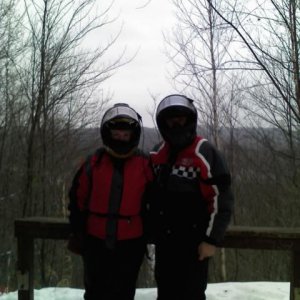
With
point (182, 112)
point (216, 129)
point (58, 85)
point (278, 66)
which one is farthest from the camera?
point (216, 129)

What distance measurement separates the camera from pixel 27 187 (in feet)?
24.2

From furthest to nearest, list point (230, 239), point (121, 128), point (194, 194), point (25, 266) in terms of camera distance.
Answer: point (25, 266), point (230, 239), point (121, 128), point (194, 194)

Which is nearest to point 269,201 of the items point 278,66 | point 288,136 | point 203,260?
point 288,136

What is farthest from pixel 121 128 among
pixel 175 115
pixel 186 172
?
pixel 186 172

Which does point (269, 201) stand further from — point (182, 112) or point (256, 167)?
point (182, 112)

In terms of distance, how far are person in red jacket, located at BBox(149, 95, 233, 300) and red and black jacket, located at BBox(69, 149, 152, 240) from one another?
0.10 metres

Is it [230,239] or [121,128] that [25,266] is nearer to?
[121,128]

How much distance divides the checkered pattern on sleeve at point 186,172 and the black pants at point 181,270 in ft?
1.24

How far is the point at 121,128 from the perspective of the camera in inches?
96.7

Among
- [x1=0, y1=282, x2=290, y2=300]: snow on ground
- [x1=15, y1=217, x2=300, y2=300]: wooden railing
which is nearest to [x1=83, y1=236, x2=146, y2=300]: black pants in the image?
[x1=15, y1=217, x2=300, y2=300]: wooden railing

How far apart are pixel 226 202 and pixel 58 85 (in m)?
5.65

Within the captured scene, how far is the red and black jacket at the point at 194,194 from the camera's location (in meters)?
2.24

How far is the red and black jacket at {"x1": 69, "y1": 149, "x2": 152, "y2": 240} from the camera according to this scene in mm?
2369

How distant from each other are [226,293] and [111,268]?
1.72 meters
